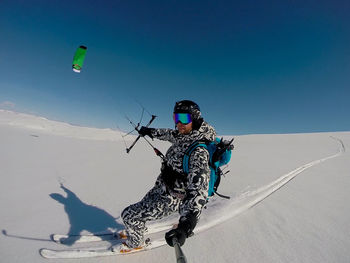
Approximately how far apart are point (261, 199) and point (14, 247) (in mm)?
4939

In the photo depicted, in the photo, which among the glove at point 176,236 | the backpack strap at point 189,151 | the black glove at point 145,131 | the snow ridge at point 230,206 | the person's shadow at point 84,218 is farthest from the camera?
the black glove at point 145,131

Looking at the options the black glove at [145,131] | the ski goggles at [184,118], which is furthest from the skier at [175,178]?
the black glove at [145,131]

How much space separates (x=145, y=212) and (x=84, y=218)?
211cm

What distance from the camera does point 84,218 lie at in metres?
3.89

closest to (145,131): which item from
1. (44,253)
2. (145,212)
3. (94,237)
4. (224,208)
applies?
(145,212)

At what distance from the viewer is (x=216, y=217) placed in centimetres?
347

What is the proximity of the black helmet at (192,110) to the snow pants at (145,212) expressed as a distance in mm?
1166

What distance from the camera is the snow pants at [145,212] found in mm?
2611

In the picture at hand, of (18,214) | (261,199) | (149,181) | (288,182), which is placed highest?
(288,182)

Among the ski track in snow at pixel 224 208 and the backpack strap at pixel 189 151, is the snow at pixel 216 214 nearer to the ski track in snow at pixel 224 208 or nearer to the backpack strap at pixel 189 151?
the ski track in snow at pixel 224 208

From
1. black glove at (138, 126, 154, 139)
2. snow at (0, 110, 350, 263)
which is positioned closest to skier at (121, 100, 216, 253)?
snow at (0, 110, 350, 263)

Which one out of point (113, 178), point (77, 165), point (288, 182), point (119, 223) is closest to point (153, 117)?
point (119, 223)

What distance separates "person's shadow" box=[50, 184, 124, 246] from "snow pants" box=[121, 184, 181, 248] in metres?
1.19

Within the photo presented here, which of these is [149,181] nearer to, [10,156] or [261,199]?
[261,199]
